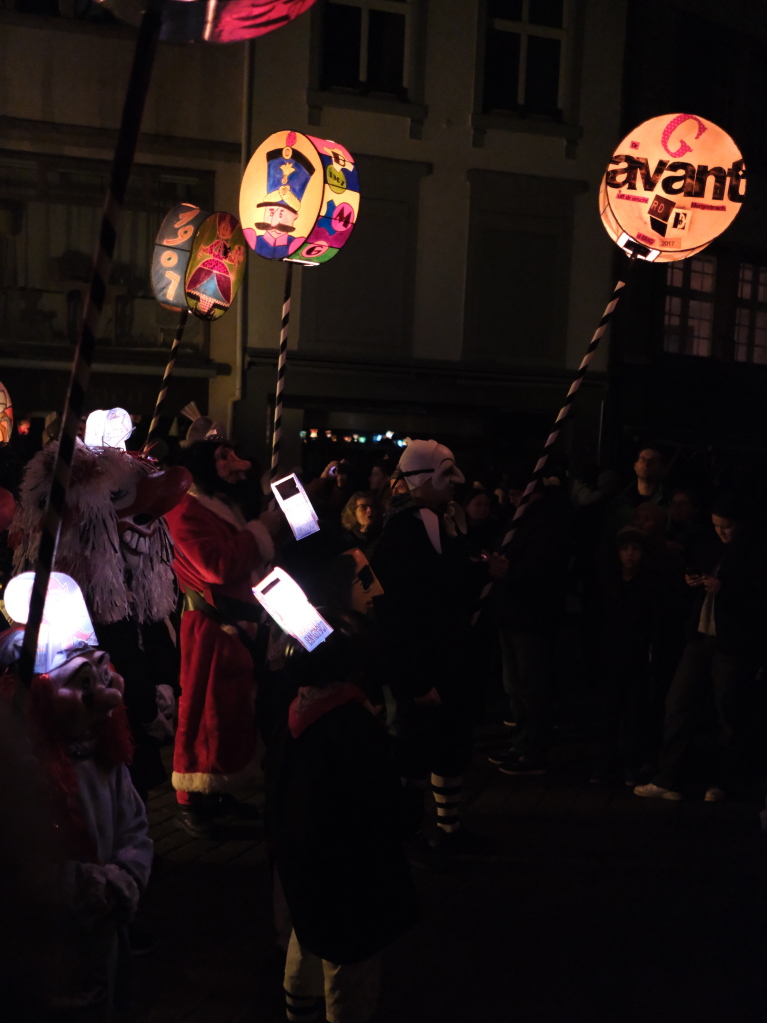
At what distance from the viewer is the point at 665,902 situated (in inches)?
174

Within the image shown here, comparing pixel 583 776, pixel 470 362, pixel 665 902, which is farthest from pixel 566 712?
pixel 470 362

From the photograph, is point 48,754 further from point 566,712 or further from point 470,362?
point 470,362

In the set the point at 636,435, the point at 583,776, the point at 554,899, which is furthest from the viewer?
the point at 636,435

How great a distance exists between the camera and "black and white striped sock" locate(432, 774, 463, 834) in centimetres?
482

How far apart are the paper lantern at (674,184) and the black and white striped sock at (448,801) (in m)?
3.06

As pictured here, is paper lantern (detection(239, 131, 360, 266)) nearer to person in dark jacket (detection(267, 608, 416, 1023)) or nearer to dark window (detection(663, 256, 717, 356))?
person in dark jacket (detection(267, 608, 416, 1023))

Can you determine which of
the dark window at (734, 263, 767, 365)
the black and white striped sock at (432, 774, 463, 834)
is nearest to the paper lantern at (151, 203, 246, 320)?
the black and white striped sock at (432, 774, 463, 834)

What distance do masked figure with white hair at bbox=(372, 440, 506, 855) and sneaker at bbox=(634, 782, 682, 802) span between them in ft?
4.97

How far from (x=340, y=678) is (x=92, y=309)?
137 centimetres

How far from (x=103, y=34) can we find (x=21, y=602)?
1314 cm

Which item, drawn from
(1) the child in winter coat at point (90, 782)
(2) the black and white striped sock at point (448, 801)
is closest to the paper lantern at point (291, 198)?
(2) the black and white striped sock at point (448, 801)

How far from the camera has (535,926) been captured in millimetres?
4145

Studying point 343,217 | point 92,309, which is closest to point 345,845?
point 92,309

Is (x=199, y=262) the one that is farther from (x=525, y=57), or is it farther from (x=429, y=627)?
(x=525, y=57)
